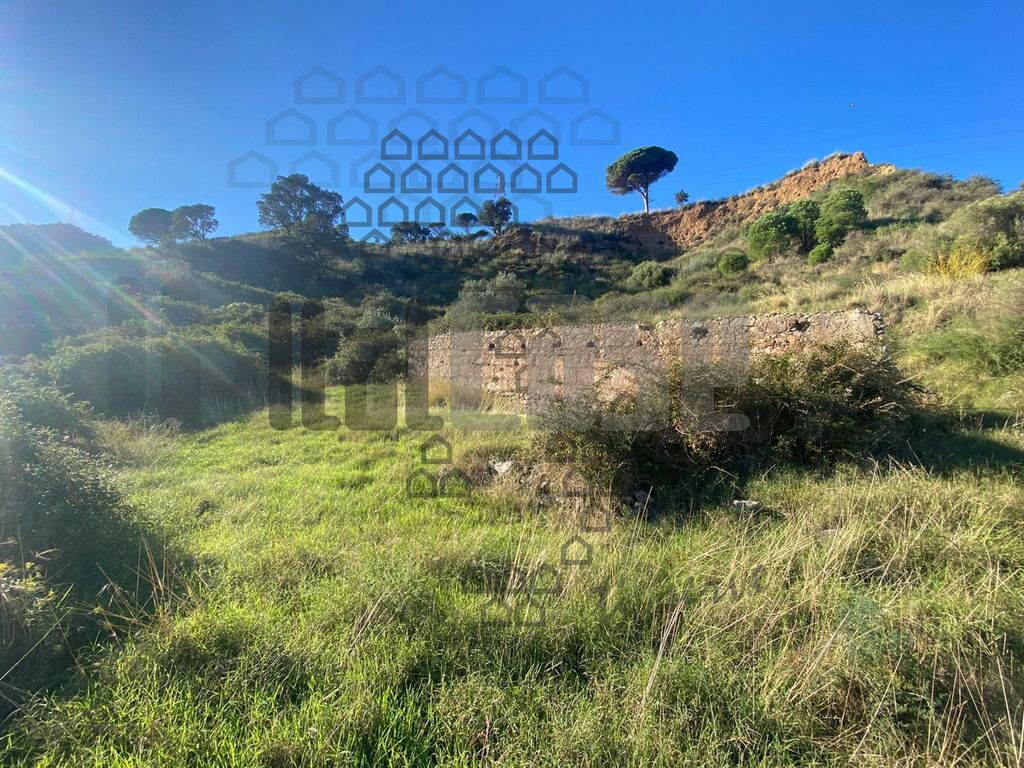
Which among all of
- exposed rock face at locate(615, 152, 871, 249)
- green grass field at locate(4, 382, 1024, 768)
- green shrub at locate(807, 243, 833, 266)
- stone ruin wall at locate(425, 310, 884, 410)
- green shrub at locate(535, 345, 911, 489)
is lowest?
green grass field at locate(4, 382, 1024, 768)

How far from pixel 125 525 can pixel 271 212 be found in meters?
25.5

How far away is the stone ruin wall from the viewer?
17.0 feet

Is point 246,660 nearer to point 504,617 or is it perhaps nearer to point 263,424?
point 504,617

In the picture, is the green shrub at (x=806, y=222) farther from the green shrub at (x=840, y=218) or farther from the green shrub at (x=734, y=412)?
the green shrub at (x=734, y=412)

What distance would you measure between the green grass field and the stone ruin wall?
7.44 feet

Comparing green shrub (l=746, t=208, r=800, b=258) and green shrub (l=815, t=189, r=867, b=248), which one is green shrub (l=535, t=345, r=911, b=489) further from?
green shrub (l=746, t=208, r=800, b=258)

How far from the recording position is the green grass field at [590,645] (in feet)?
5.06

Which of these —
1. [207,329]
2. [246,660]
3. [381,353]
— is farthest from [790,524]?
[207,329]

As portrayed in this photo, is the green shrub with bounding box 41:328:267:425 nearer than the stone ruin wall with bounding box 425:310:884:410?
No

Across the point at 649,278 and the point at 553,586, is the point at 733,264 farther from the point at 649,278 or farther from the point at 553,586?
the point at 553,586

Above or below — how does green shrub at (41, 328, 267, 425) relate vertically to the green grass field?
above

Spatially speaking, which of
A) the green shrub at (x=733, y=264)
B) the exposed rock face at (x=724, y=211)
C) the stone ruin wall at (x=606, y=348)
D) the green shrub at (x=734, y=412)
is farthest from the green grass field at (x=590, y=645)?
the exposed rock face at (x=724, y=211)

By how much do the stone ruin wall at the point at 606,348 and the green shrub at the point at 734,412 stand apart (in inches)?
19.0

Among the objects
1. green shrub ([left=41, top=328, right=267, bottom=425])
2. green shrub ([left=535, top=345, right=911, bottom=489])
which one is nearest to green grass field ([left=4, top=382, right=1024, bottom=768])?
green shrub ([left=535, top=345, right=911, bottom=489])
